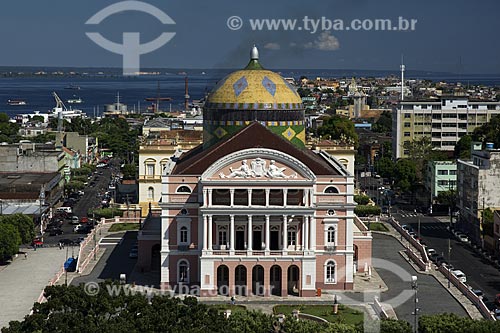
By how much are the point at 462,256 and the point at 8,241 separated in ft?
103

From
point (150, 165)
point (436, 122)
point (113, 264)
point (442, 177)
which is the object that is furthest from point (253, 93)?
point (436, 122)

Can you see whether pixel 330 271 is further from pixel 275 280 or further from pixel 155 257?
pixel 155 257

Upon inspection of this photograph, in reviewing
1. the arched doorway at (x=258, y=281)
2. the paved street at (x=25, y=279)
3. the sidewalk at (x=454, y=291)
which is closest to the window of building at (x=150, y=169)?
the paved street at (x=25, y=279)

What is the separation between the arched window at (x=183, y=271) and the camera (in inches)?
2341

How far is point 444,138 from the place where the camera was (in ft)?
402

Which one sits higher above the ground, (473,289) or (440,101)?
(440,101)

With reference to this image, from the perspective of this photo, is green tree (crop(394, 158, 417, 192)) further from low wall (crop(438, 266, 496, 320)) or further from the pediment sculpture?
the pediment sculpture

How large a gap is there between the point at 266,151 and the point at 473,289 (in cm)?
1515

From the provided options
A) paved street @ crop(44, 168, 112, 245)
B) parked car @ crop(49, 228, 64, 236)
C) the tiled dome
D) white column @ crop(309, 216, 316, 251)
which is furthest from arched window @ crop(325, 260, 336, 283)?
parked car @ crop(49, 228, 64, 236)

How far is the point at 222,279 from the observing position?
58688 millimetres

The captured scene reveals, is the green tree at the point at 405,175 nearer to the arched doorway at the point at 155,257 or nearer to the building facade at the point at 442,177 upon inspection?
the building facade at the point at 442,177

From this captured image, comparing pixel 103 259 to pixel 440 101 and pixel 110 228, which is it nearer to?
pixel 110 228

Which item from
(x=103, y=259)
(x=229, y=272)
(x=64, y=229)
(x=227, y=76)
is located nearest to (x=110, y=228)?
(x=64, y=229)

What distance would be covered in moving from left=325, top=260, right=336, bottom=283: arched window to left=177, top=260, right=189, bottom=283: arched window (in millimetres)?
8232
